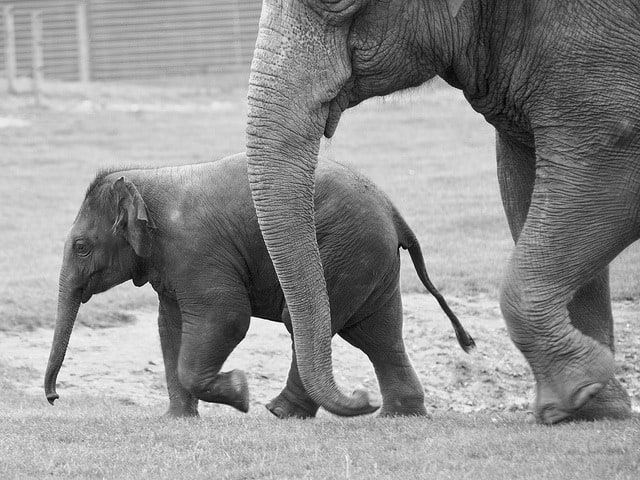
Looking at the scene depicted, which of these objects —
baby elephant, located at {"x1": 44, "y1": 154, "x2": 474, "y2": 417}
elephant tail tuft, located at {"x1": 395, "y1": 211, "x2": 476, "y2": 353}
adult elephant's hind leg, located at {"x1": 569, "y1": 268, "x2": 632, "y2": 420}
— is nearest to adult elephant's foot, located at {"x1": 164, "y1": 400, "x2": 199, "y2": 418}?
baby elephant, located at {"x1": 44, "y1": 154, "x2": 474, "y2": 417}

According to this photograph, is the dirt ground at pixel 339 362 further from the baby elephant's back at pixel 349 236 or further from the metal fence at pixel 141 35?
the metal fence at pixel 141 35

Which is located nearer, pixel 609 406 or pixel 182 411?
pixel 609 406

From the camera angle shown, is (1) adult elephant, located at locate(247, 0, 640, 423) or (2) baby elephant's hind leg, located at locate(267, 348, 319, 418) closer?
(1) adult elephant, located at locate(247, 0, 640, 423)

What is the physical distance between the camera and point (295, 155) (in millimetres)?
5477

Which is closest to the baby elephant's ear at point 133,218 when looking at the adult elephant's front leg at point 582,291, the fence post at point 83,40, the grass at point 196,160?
the grass at point 196,160

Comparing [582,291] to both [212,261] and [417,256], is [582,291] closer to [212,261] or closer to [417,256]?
[417,256]

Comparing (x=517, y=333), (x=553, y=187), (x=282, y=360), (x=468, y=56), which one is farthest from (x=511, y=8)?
(x=282, y=360)

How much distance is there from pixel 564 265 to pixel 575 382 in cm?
50

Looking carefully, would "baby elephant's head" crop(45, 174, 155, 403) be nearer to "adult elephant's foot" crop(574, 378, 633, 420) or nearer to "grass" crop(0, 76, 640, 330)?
"grass" crop(0, 76, 640, 330)

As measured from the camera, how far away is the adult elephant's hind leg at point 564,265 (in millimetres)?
5516

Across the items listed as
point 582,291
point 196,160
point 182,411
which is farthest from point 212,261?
point 196,160

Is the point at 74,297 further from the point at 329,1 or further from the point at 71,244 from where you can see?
the point at 329,1

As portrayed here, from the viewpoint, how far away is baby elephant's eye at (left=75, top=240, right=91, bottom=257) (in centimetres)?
736

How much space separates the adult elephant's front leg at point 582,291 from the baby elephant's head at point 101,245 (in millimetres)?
2004
